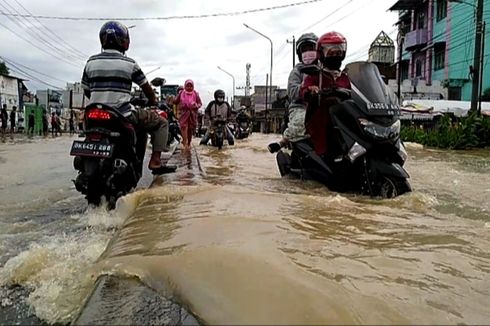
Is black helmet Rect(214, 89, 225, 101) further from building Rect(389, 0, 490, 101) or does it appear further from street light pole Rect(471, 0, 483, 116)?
building Rect(389, 0, 490, 101)

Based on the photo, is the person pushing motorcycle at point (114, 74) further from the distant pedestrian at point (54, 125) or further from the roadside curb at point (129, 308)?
the distant pedestrian at point (54, 125)

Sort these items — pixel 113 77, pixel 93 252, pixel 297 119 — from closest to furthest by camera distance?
pixel 93 252 → pixel 113 77 → pixel 297 119

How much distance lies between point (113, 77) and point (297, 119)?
229 centimetres

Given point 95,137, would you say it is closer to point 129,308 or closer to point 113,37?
point 113,37

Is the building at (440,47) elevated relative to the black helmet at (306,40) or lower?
elevated

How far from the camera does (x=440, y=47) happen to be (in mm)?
38188

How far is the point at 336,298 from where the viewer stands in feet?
6.08

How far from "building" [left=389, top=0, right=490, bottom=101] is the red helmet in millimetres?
26821

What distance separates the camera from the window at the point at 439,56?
3792cm

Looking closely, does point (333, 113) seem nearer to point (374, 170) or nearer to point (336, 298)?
point (374, 170)

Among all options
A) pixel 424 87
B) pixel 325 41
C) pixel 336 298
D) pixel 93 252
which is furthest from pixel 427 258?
pixel 424 87

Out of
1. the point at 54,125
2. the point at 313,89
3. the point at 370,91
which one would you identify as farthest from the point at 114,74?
the point at 54,125

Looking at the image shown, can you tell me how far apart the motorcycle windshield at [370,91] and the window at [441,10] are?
35.3 m

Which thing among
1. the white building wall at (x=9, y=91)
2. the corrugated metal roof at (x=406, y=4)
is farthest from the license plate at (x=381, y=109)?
the corrugated metal roof at (x=406, y=4)
